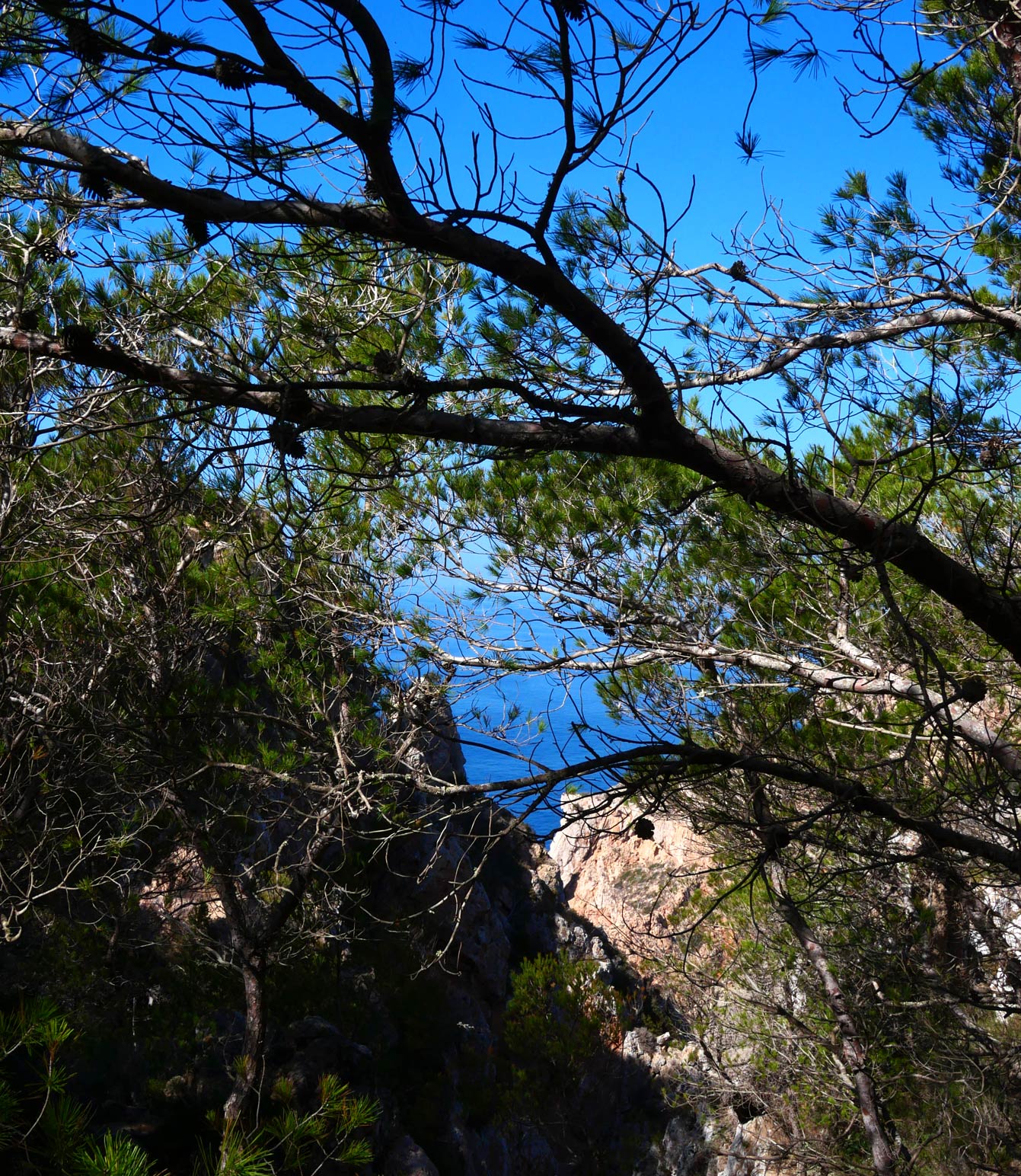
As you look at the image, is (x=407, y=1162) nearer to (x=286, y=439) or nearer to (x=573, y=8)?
(x=286, y=439)

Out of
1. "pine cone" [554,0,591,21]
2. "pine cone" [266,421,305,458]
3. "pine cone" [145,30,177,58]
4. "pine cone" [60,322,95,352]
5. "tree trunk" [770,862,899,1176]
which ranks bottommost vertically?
"tree trunk" [770,862,899,1176]

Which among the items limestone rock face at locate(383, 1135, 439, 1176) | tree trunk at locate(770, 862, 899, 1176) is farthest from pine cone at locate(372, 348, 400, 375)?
limestone rock face at locate(383, 1135, 439, 1176)

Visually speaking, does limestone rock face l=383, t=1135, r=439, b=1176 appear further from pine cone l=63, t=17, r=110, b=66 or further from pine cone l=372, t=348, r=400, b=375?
pine cone l=63, t=17, r=110, b=66

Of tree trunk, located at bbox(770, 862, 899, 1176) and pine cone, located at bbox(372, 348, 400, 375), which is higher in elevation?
→ pine cone, located at bbox(372, 348, 400, 375)

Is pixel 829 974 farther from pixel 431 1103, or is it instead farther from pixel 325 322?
pixel 431 1103

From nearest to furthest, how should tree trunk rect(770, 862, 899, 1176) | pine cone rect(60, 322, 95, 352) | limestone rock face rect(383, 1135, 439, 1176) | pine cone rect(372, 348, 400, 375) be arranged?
pine cone rect(60, 322, 95, 352) < pine cone rect(372, 348, 400, 375) < tree trunk rect(770, 862, 899, 1176) < limestone rock face rect(383, 1135, 439, 1176)

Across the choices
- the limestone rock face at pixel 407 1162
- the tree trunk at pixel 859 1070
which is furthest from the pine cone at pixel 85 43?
the limestone rock face at pixel 407 1162

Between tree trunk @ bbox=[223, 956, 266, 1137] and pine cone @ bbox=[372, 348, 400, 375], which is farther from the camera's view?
tree trunk @ bbox=[223, 956, 266, 1137]

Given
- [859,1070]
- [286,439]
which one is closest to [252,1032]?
[859,1070]

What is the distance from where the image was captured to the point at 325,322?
322 cm

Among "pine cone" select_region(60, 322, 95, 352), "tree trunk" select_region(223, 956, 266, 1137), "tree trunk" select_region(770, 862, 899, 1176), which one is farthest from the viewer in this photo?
"tree trunk" select_region(223, 956, 266, 1137)

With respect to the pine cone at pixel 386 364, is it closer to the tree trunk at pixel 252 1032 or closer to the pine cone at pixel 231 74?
the pine cone at pixel 231 74

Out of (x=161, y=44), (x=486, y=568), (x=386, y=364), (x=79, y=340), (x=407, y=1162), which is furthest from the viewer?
(x=407, y=1162)

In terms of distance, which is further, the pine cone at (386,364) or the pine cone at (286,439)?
the pine cone at (386,364)
